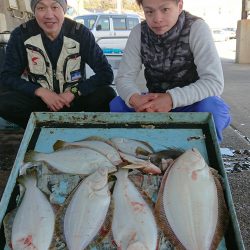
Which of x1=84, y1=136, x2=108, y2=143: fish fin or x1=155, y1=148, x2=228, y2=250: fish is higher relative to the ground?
x1=84, y1=136, x2=108, y2=143: fish fin

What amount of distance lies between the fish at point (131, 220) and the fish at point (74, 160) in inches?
6.7


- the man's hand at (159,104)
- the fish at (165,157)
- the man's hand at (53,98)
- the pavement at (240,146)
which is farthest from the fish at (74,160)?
the man's hand at (53,98)

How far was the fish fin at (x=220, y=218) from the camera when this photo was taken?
162 centimetres

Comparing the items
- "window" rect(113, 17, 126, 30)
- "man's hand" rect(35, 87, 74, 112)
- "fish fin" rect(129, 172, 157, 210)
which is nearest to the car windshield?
"window" rect(113, 17, 126, 30)

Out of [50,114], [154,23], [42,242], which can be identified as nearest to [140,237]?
[42,242]

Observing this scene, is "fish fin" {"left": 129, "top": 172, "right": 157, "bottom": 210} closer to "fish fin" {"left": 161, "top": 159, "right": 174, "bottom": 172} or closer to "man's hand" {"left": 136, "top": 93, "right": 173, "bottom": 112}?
"fish fin" {"left": 161, "top": 159, "right": 174, "bottom": 172}

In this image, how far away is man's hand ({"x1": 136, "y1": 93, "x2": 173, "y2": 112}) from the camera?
2539 mm

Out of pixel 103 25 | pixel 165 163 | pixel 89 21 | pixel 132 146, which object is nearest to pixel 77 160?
pixel 132 146

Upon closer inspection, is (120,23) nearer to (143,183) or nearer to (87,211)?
(143,183)

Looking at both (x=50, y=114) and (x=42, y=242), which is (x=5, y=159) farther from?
(x=42, y=242)

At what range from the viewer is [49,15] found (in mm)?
3197

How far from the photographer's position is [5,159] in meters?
3.54

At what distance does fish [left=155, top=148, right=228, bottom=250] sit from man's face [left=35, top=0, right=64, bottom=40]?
1866 mm

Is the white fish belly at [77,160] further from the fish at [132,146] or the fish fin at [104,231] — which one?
the fish fin at [104,231]
